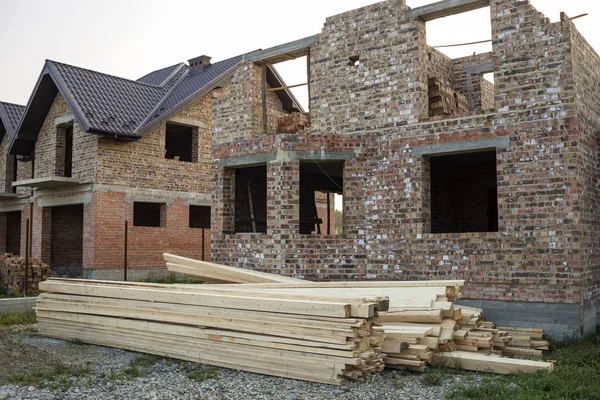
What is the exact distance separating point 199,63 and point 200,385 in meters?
16.2

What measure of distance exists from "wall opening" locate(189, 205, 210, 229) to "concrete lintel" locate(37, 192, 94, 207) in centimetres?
378

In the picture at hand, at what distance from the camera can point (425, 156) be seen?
9.05 metres

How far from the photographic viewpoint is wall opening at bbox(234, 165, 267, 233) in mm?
11633

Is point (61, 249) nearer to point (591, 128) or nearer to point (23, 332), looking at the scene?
point (23, 332)

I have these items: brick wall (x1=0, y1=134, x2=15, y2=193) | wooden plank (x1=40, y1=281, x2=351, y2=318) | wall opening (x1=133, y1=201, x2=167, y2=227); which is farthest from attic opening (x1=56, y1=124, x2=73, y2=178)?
wooden plank (x1=40, y1=281, x2=351, y2=318)

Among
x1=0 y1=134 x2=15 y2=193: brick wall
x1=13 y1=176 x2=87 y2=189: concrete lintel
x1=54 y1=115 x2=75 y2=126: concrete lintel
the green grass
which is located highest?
x1=54 y1=115 x2=75 y2=126: concrete lintel

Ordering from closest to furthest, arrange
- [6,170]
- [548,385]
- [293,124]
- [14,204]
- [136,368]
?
[548,385], [136,368], [293,124], [14,204], [6,170]

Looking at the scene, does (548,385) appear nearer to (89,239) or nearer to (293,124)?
(293,124)

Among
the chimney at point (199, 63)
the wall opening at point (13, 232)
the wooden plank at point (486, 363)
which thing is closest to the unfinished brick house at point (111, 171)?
the chimney at point (199, 63)

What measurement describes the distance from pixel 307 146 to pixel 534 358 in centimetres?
498

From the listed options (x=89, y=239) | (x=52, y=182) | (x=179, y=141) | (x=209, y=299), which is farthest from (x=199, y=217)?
(x=209, y=299)

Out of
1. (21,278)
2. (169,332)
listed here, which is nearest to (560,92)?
(169,332)

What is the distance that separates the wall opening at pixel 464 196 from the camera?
11.7m

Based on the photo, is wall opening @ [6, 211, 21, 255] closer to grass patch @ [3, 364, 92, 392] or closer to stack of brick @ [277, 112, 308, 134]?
stack of brick @ [277, 112, 308, 134]
